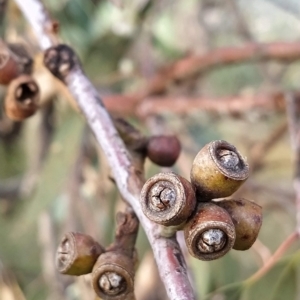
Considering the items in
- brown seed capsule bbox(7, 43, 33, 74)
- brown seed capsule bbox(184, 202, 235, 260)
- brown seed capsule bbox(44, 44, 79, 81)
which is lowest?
brown seed capsule bbox(184, 202, 235, 260)

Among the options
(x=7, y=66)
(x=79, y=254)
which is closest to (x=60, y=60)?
(x=7, y=66)

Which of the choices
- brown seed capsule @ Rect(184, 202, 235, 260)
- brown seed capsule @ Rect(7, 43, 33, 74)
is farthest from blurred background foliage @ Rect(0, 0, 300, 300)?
brown seed capsule @ Rect(184, 202, 235, 260)

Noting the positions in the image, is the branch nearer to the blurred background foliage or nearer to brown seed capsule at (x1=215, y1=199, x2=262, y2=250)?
brown seed capsule at (x1=215, y1=199, x2=262, y2=250)

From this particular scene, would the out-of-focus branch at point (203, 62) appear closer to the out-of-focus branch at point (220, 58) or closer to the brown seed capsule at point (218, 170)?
the out-of-focus branch at point (220, 58)

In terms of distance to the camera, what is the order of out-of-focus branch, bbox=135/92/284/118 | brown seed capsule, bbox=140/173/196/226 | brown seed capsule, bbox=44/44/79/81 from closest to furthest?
brown seed capsule, bbox=140/173/196/226 → brown seed capsule, bbox=44/44/79/81 → out-of-focus branch, bbox=135/92/284/118

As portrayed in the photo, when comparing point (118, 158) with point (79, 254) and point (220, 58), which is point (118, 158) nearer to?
point (79, 254)

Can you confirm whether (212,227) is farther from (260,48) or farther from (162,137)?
(260,48)

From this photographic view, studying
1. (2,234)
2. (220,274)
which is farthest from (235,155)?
(2,234)

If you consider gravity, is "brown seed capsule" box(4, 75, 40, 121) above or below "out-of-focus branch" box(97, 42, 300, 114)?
below
